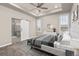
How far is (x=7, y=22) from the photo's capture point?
2.45 m

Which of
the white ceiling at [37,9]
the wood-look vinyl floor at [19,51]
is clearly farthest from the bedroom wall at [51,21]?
the wood-look vinyl floor at [19,51]

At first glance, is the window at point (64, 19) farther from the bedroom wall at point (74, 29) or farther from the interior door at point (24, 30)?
the interior door at point (24, 30)

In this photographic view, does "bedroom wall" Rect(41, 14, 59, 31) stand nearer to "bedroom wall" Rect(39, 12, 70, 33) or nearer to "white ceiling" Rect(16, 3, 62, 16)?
"bedroom wall" Rect(39, 12, 70, 33)

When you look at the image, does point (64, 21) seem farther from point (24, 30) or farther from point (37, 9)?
point (24, 30)

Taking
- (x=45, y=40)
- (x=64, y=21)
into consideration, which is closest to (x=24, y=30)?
(x=45, y=40)

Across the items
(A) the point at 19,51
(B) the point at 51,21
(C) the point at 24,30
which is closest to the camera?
(A) the point at 19,51

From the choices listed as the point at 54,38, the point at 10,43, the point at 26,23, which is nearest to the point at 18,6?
the point at 26,23

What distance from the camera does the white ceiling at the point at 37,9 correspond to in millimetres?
2270

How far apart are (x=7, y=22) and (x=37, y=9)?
842 millimetres

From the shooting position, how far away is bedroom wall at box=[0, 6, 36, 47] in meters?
2.36

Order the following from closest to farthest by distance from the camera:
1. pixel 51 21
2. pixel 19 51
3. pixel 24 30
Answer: pixel 19 51, pixel 51 21, pixel 24 30

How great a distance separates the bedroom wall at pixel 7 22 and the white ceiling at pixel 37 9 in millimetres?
113

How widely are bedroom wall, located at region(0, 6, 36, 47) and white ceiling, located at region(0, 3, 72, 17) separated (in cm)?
11

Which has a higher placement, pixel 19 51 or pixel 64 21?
pixel 64 21
